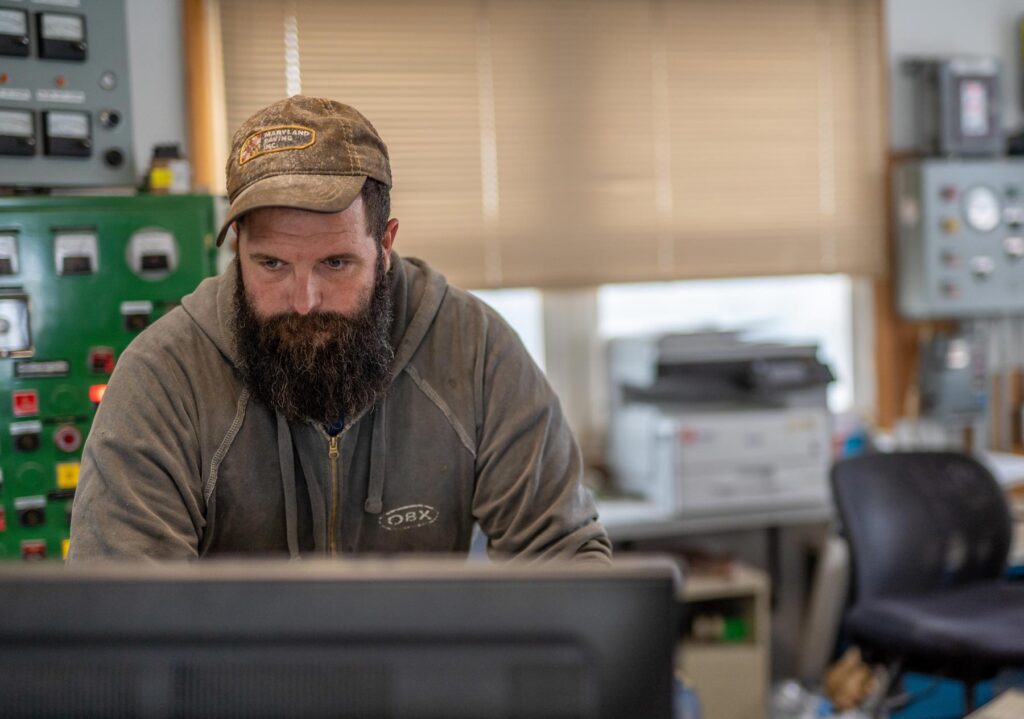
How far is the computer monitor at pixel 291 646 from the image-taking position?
0.64 metres

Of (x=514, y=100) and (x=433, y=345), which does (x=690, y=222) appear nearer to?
(x=514, y=100)

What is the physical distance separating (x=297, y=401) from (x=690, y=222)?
2.74m

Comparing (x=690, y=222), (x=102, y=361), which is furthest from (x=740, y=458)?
(x=102, y=361)

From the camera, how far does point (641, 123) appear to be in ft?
12.7

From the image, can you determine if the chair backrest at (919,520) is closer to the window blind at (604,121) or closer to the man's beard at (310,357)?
the window blind at (604,121)

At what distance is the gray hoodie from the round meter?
3.01 m

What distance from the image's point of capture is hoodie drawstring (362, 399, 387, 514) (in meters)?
1.50

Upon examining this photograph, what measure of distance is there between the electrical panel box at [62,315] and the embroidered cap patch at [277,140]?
1.22m

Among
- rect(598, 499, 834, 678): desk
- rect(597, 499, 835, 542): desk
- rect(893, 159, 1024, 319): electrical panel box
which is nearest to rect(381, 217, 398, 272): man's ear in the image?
rect(597, 499, 835, 542): desk

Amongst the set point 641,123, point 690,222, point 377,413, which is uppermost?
point 641,123

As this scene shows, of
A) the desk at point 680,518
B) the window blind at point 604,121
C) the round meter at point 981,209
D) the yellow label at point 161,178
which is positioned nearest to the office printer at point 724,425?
the desk at point 680,518

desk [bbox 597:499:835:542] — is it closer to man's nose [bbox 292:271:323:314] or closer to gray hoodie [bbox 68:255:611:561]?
gray hoodie [bbox 68:255:611:561]

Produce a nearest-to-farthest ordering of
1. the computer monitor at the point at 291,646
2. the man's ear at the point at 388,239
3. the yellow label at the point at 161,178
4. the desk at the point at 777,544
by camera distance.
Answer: the computer monitor at the point at 291,646 < the man's ear at the point at 388,239 < the yellow label at the point at 161,178 < the desk at the point at 777,544

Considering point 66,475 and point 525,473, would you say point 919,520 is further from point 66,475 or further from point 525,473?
point 66,475
